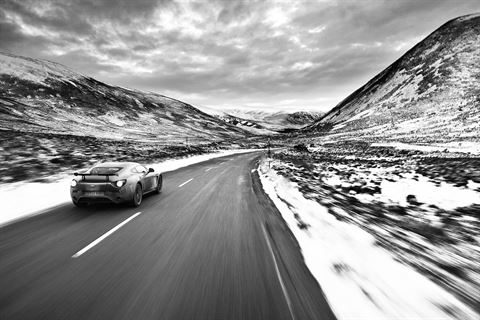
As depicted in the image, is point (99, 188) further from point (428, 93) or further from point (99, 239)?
point (428, 93)

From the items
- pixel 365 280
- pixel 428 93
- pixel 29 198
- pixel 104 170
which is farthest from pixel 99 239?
pixel 428 93

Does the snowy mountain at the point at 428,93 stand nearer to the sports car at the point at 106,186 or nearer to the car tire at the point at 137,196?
the car tire at the point at 137,196

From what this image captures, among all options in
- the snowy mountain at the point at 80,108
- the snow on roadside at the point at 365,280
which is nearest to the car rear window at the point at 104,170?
the snow on roadside at the point at 365,280

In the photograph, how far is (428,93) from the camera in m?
96.3

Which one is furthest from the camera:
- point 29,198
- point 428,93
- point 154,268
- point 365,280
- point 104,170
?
point 428,93

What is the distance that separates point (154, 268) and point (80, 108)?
12477 cm

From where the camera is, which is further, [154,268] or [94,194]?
[94,194]

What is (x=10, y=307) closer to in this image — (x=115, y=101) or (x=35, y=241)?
(x=35, y=241)

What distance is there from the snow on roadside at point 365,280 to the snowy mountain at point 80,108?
232 feet

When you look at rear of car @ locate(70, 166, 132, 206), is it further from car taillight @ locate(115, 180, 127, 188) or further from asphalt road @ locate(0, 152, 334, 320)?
asphalt road @ locate(0, 152, 334, 320)

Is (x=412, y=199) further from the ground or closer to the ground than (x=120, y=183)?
closer to the ground

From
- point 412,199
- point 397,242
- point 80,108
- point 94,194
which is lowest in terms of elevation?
point 412,199

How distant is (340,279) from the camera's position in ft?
12.5

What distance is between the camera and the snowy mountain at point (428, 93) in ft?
241
